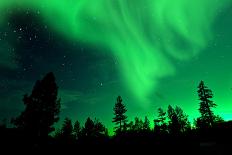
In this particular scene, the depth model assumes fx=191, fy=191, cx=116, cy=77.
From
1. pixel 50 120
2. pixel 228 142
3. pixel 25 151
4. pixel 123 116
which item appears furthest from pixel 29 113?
pixel 123 116

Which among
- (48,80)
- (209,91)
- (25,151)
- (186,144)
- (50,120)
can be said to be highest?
(209,91)

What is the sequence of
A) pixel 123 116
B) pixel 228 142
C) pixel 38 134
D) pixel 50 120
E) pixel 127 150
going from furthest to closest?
1. pixel 123 116
2. pixel 50 120
3. pixel 38 134
4. pixel 228 142
5. pixel 127 150

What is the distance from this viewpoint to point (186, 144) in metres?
11.6

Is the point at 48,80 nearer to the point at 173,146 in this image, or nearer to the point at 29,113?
the point at 29,113

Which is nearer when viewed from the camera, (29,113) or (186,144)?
(186,144)

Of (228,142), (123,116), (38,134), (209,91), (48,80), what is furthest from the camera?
(123,116)

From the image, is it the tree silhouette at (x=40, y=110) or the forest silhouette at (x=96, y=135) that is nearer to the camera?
the forest silhouette at (x=96, y=135)

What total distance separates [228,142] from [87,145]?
963 centimetres

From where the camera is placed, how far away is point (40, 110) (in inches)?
952

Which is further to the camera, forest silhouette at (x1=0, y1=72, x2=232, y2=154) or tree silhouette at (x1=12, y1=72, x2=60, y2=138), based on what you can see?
tree silhouette at (x1=12, y1=72, x2=60, y2=138)

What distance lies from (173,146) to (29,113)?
18.6 m

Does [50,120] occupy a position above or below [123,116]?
below

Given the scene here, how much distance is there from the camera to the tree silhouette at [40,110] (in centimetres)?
2308

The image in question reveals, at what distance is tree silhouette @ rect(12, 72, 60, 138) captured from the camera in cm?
2308
